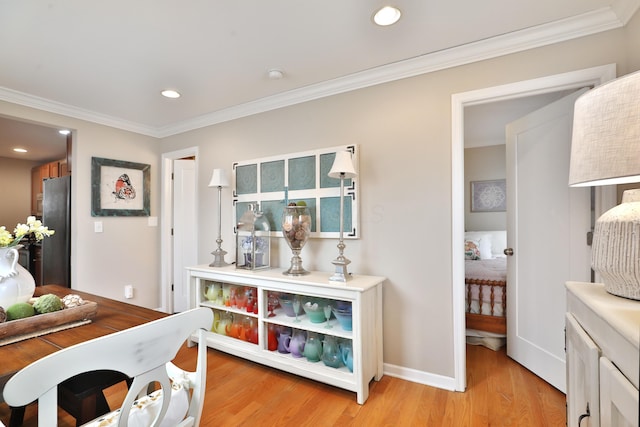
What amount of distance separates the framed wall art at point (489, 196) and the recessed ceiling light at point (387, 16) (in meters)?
3.75

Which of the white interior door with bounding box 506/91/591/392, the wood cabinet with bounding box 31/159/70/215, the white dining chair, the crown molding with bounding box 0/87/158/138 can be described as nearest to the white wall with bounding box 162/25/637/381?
the white interior door with bounding box 506/91/591/392

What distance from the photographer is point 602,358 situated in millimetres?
818

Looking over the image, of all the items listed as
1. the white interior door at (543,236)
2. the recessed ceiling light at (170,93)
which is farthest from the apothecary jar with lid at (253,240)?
the white interior door at (543,236)

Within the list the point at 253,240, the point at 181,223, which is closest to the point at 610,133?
the point at 253,240

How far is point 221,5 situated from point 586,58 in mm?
2043

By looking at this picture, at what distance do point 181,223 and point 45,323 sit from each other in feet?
8.34

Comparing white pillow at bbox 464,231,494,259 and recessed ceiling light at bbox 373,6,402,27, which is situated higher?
recessed ceiling light at bbox 373,6,402,27

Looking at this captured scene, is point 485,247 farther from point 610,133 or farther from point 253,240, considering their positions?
point 610,133

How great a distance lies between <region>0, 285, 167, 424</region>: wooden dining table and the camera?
983 mm

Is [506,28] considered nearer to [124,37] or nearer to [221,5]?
[221,5]

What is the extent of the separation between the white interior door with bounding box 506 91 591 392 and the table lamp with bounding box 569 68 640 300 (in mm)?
1157

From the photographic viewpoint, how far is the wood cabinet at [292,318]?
1928mm

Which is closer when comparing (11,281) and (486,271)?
(11,281)

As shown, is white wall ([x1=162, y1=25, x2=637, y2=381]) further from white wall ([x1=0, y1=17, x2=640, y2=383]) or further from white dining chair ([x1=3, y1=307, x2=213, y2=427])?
white dining chair ([x1=3, y1=307, x2=213, y2=427])
